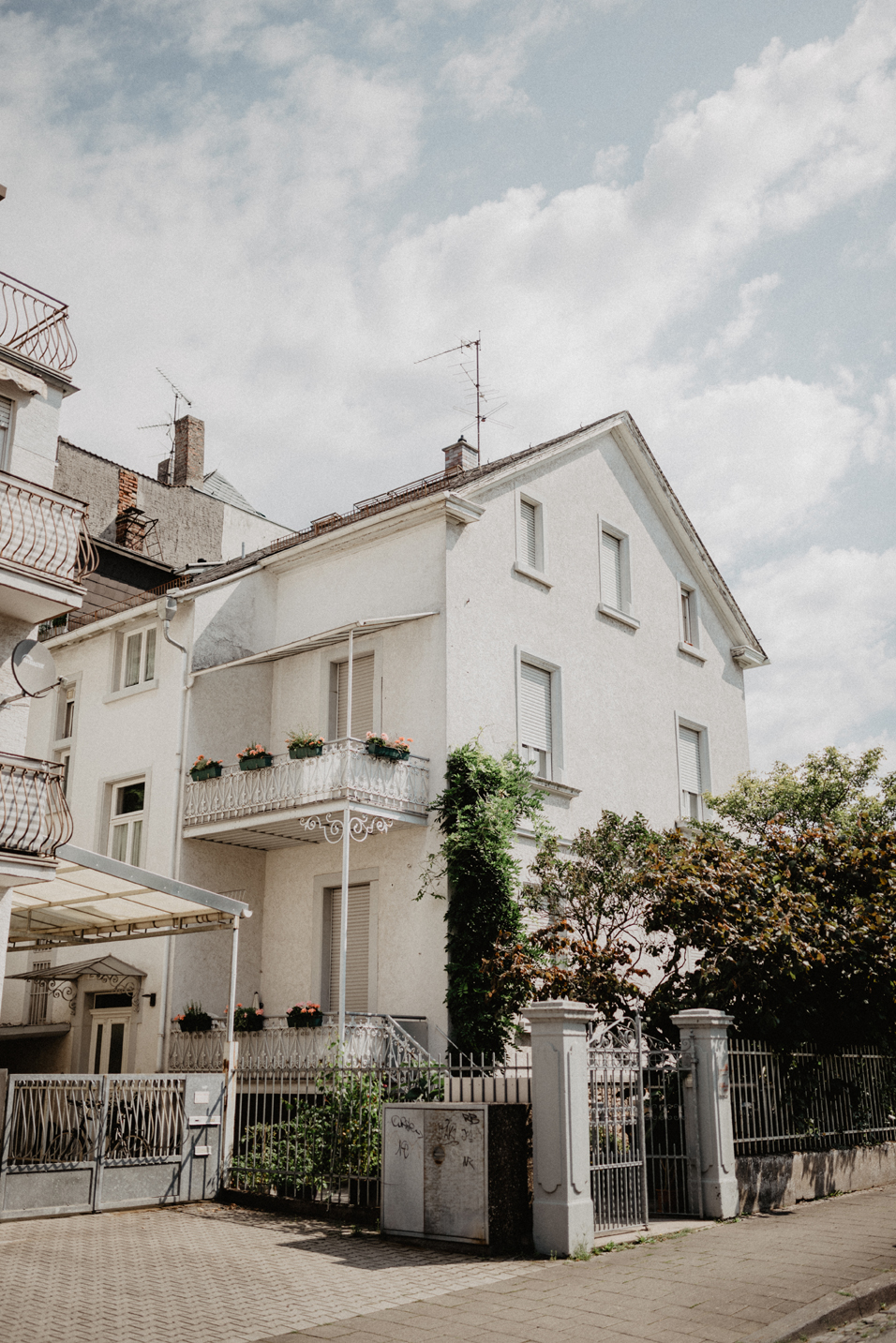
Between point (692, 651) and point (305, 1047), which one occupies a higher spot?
point (692, 651)

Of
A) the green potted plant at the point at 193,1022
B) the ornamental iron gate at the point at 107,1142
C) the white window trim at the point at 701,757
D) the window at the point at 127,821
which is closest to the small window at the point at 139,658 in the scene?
the window at the point at 127,821

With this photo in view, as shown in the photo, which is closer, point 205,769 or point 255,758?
point 255,758

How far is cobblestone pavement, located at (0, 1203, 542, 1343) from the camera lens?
7.23m

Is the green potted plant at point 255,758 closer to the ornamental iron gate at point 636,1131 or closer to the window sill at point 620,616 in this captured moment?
the window sill at point 620,616

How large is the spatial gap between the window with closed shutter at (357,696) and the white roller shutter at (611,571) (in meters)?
5.07

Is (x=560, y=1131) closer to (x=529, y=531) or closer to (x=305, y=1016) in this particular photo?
(x=305, y=1016)

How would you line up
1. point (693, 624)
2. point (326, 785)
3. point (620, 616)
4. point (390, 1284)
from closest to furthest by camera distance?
point (390, 1284)
point (326, 785)
point (620, 616)
point (693, 624)

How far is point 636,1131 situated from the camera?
10492 mm

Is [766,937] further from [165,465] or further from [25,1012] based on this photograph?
[165,465]

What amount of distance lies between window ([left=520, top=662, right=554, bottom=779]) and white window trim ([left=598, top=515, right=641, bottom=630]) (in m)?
2.31

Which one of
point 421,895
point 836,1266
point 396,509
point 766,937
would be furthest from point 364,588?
point 836,1266

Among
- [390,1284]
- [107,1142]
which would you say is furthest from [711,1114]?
[107,1142]

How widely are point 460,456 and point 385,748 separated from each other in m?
8.81

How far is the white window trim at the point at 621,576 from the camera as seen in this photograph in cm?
2128
